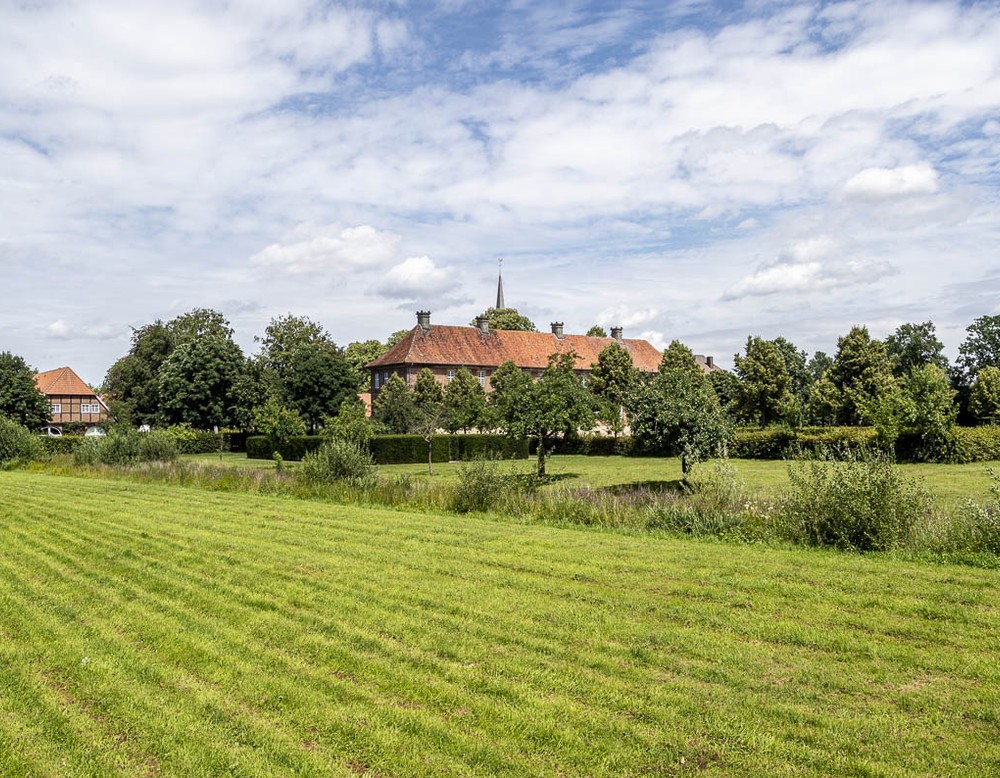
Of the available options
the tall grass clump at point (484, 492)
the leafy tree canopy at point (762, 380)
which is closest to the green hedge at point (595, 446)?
the leafy tree canopy at point (762, 380)

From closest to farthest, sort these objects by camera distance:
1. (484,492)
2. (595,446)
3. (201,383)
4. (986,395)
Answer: (484,492)
(595,446)
(986,395)
(201,383)

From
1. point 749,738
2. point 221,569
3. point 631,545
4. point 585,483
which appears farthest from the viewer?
point 585,483

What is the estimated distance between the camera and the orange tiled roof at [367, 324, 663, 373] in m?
68.0

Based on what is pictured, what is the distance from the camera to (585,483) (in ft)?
87.6

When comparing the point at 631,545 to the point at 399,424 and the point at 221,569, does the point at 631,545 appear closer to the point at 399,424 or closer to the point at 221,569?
the point at 221,569

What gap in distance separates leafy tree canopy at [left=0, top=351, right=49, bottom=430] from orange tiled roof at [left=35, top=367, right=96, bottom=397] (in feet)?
87.4

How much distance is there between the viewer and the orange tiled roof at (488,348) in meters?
68.0

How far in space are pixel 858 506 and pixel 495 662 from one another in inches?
255

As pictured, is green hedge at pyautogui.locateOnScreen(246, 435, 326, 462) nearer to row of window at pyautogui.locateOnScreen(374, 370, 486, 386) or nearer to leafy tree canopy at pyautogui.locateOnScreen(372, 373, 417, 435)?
Result: leafy tree canopy at pyautogui.locateOnScreen(372, 373, 417, 435)

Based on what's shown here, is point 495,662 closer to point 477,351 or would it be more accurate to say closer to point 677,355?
point 677,355

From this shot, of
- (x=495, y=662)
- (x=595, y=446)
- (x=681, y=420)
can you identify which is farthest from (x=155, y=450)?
(x=595, y=446)

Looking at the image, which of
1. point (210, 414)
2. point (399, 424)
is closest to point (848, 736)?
point (399, 424)

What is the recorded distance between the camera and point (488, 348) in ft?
237

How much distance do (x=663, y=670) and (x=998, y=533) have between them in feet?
20.3
